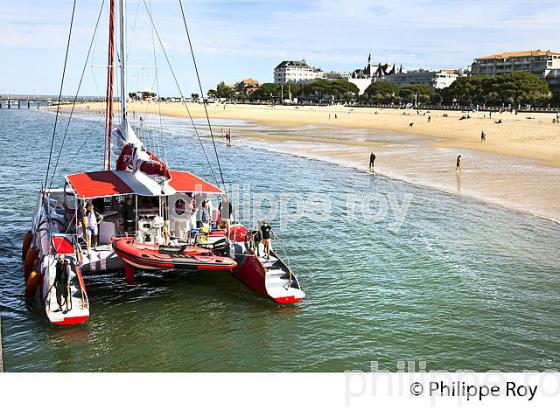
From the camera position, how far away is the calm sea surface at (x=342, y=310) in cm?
1327

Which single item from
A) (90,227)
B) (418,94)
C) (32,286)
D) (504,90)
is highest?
(418,94)

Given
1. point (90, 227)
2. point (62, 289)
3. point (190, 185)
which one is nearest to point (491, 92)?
point (190, 185)

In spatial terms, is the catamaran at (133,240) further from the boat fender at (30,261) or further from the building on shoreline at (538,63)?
the building on shoreline at (538,63)

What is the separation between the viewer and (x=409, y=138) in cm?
7250

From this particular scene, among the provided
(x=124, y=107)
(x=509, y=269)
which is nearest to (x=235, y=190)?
(x=124, y=107)

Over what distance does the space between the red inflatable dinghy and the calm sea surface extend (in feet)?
4.04

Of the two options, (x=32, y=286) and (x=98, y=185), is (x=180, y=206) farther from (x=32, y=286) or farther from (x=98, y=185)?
(x=32, y=286)

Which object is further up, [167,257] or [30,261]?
[167,257]

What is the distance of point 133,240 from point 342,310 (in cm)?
669

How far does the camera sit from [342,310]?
1619cm

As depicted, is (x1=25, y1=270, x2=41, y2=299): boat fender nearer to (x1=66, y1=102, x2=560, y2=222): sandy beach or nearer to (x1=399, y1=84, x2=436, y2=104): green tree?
(x1=66, y1=102, x2=560, y2=222): sandy beach

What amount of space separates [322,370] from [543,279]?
1014cm
